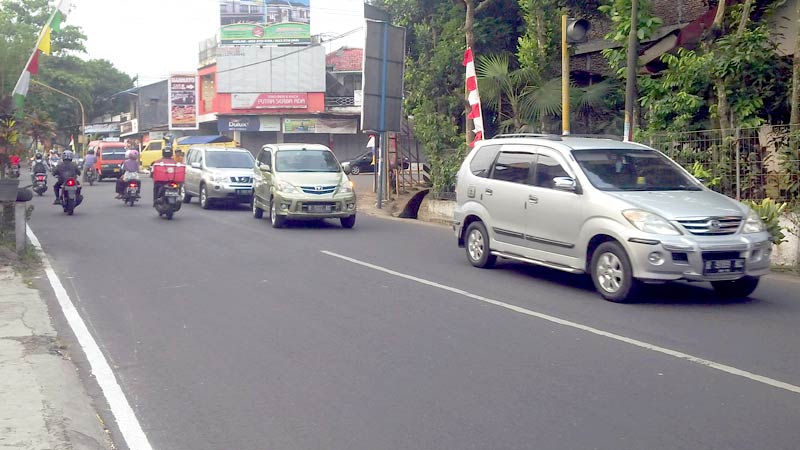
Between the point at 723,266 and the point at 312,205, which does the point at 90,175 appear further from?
the point at 723,266

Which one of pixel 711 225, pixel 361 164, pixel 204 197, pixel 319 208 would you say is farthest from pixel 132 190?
pixel 361 164

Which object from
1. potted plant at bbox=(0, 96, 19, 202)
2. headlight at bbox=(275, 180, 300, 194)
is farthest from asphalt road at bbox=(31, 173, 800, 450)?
headlight at bbox=(275, 180, 300, 194)

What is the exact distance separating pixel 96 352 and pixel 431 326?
3086mm

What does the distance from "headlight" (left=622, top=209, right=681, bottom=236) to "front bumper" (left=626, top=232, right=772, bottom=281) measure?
4.1 inches

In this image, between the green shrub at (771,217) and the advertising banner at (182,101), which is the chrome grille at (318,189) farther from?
the advertising banner at (182,101)

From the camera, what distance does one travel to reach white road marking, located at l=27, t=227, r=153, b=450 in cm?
561

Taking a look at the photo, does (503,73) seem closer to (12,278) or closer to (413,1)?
(413,1)

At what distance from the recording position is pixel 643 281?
9.71m

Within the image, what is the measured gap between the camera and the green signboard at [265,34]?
2248 inches

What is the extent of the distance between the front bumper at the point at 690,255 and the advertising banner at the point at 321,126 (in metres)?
47.9

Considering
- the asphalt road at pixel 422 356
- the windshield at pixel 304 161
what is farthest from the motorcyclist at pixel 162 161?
the asphalt road at pixel 422 356

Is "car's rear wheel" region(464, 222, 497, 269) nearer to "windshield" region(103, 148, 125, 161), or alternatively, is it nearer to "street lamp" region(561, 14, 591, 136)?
"street lamp" region(561, 14, 591, 136)

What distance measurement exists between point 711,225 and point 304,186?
10.3 m

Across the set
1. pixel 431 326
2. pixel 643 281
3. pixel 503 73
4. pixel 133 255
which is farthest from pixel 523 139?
pixel 503 73
